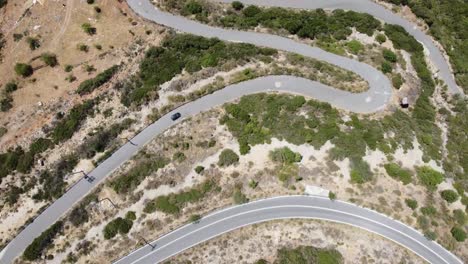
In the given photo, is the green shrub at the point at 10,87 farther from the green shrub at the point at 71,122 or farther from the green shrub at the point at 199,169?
the green shrub at the point at 199,169


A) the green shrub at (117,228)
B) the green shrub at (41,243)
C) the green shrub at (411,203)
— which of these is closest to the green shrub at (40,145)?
the green shrub at (41,243)

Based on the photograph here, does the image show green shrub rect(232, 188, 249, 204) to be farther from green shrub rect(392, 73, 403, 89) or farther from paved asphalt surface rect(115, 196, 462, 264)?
green shrub rect(392, 73, 403, 89)

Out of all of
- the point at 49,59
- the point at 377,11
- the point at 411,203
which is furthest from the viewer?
A: the point at 377,11

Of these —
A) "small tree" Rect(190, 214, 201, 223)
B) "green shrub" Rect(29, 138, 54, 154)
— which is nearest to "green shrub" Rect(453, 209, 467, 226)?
"small tree" Rect(190, 214, 201, 223)

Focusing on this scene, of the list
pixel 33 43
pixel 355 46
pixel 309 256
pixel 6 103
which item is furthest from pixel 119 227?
pixel 355 46

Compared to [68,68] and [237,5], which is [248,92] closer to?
[237,5]

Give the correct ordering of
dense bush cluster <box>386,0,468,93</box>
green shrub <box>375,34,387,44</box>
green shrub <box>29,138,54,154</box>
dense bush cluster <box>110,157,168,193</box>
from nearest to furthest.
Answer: dense bush cluster <box>110,157,168,193</box> < green shrub <box>29,138,54,154</box> < green shrub <box>375,34,387,44</box> < dense bush cluster <box>386,0,468,93</box>
